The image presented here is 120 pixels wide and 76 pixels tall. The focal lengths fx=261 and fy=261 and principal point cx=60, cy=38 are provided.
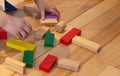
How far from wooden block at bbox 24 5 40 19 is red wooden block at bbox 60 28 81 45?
18 cm

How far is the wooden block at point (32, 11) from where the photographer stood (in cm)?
117

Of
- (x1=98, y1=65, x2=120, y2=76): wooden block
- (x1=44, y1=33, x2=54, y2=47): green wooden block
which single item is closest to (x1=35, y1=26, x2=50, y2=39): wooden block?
(x1=44, y1=33, x2=54, y2=47): green wooden block

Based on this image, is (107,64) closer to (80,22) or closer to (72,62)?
(72,62)

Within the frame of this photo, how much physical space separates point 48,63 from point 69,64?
0.08 metres

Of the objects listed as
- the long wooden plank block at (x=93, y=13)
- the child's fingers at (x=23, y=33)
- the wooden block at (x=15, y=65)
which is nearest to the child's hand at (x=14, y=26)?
the child's fingers at (x=23, y=33)

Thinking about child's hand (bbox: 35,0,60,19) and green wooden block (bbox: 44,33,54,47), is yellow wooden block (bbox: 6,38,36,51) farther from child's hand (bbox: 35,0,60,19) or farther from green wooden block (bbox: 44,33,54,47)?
child's hand (bbox: 35,0,60,19)

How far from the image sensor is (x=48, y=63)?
0.94 metres

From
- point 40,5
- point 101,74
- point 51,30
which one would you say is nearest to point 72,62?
point 101,74

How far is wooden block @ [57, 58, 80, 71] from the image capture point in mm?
936

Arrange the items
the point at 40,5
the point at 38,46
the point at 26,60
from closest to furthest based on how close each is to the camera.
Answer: the point at 26,60 → the point at 38,46 → the point at 40,5

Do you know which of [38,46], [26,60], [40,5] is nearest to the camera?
[26,60]

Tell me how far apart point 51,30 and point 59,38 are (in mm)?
62

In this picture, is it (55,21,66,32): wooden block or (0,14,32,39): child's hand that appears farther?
(55,21,66,32): wooden block

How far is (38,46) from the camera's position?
3.38 ft
